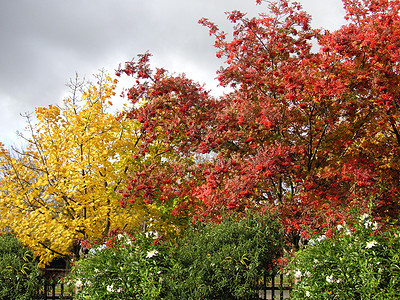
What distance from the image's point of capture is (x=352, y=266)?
4383mm

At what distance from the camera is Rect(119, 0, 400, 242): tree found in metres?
5.91

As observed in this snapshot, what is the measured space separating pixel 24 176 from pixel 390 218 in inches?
295

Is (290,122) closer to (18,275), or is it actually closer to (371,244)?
(371,244)

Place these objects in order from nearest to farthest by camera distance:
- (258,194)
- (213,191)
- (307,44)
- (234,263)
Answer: (234,263), (213,191), (258,194), (307,44)

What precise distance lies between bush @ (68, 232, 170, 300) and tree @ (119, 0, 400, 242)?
3.40 feet

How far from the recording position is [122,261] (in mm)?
5543

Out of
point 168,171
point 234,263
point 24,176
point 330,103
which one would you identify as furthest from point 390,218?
point 24,176

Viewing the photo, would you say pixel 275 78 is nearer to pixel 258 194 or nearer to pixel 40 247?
pixel 258 194

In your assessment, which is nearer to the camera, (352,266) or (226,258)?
(352,266)

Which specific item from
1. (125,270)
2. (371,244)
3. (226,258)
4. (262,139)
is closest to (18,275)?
(125,270)

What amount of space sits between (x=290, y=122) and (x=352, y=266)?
2.90 metres

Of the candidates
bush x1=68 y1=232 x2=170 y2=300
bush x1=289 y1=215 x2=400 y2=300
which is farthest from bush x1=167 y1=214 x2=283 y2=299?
bush x1=289 y1=215 x2=400 y2=300

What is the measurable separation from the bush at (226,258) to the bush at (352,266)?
25.9 inches

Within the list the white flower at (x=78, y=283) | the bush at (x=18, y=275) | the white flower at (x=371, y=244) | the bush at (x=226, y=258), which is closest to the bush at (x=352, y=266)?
the white flower at (x=371, y=244)
